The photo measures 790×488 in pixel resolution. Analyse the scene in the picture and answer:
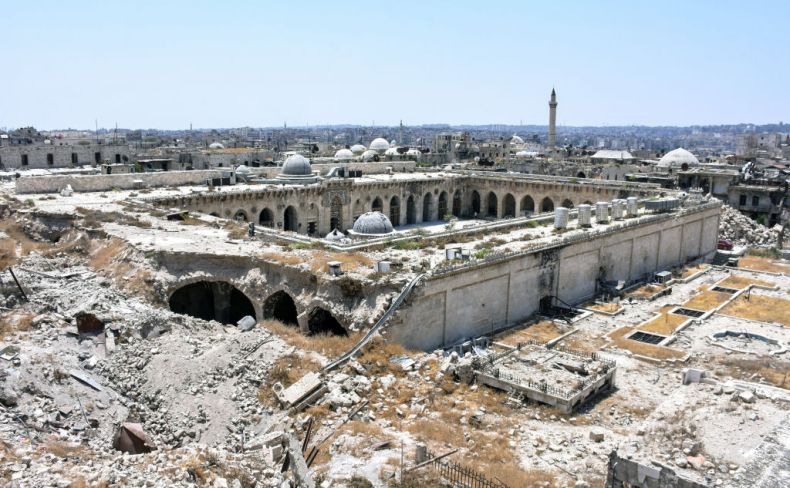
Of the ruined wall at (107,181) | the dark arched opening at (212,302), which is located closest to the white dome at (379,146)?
the ruined wall at (107,181)

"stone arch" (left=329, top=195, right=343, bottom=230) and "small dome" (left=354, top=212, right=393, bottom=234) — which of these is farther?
"stone arch" (left=329, top=195, right=343, bottom=230)

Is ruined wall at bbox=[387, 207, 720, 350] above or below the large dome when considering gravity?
below

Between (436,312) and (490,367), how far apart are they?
13.2 ft

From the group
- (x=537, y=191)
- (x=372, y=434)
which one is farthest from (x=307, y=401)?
(x=537, y=191)

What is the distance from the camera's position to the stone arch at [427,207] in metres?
67.8

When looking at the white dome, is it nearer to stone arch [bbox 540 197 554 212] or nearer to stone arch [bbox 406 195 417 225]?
stone arch [bbox 406 195 417 225]

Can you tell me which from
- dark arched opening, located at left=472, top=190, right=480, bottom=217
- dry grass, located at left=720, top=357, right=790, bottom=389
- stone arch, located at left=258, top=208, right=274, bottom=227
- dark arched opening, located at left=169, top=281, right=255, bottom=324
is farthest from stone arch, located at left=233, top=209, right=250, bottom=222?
dry grass, located at left=720, top=357, right=790, bottom=389

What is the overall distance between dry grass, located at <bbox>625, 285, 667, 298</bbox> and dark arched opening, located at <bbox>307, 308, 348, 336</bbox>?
62.3ft

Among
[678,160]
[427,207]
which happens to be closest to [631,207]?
[427,207]

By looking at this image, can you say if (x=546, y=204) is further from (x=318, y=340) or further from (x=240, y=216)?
(x=318, y=340)

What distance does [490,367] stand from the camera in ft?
75.8

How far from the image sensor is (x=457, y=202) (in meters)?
71.4

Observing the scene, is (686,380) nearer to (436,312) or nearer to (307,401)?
(436,312)

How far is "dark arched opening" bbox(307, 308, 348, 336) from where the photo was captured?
2595 centimetres
